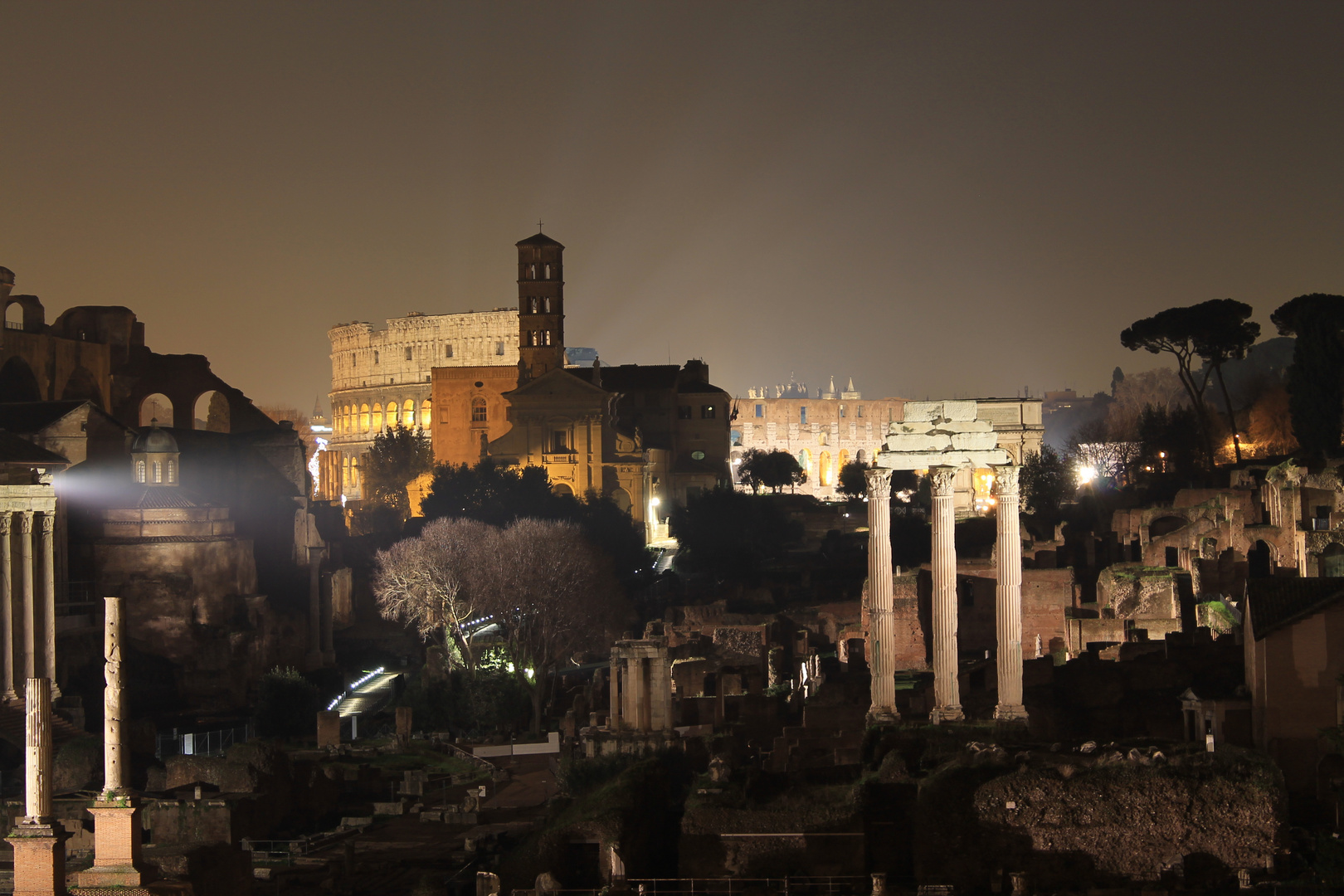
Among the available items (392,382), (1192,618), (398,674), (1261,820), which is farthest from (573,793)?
(392,382)

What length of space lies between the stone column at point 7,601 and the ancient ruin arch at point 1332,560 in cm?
2270

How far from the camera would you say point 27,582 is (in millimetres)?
27219

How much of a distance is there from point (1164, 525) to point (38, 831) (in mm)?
29484

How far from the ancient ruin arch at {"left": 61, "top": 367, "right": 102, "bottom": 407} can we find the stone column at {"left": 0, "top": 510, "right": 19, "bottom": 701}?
21852 millimetres

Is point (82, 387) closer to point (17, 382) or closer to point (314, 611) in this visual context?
point (17, 382)

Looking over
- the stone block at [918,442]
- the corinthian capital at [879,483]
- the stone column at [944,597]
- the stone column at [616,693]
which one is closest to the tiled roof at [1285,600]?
the stone column at [944,597]

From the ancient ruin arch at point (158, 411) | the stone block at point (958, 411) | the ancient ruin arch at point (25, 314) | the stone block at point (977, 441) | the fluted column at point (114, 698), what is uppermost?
the ancient ruin arch at point (25, 314)

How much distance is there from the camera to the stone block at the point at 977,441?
19.5 m

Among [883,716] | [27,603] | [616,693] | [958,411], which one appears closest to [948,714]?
[883,716]

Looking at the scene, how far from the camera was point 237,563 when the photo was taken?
120 feet

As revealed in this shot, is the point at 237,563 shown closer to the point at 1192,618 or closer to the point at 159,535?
the point at 159,535

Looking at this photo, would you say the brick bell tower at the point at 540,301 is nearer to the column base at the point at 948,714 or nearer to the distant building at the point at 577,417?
the distant building at the point at 577,417

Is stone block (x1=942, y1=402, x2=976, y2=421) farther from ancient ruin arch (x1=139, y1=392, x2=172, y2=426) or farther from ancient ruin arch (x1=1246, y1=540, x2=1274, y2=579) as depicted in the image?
ancient ruin arch (x1=139, y1=392, x2=172, y2=426)

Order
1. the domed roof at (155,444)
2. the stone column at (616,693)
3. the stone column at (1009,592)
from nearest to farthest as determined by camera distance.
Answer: the stone column at (1009,592) < the stone column at (616,693) < the domed roof at (155,444)
